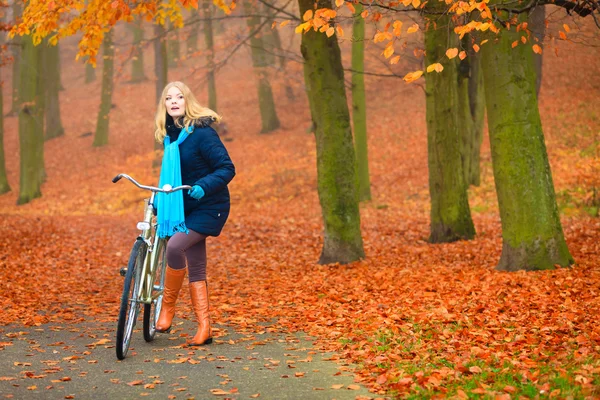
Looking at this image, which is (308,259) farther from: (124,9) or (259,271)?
(124,9)

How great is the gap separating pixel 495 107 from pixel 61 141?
1034 inches

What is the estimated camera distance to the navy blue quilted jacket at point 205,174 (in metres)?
6.13

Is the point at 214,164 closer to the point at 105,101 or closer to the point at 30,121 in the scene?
the point at 30,121

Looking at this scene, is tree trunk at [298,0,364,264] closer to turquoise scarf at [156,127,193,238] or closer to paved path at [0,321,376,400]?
paved path at [0,321,376,400]

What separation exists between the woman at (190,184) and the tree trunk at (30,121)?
1758 cm

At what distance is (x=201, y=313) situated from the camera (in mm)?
6293

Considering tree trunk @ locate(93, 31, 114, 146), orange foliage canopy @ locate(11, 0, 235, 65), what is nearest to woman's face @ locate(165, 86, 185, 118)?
orange foliage canopy @ locate(11, 0, 235, 65)

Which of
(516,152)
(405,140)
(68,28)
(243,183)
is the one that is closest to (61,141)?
(243,183)

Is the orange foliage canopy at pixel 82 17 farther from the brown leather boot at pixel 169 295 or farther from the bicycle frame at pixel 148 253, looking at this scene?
the brown leather boot at pixel 169 295

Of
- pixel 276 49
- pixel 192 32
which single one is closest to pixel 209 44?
pixel 192 32

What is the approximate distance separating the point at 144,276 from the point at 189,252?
1.44 ft

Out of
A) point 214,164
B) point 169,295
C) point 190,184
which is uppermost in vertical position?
point 214,164

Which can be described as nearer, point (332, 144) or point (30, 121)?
point (332, 144)

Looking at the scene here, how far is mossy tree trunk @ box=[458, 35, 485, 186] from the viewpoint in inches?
605
